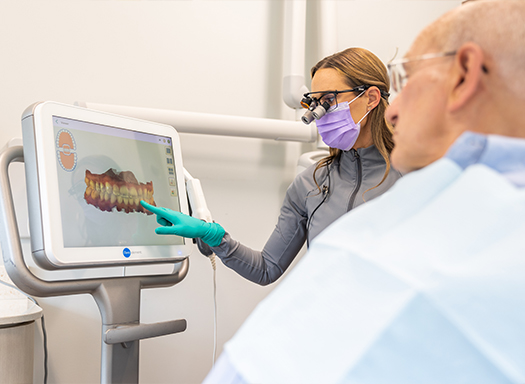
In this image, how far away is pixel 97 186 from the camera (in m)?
1.10

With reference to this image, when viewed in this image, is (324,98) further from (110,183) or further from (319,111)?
(110,183)

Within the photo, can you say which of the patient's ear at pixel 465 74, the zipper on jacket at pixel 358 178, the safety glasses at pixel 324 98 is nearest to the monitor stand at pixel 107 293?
the zipper on jacket at pixel 358 178

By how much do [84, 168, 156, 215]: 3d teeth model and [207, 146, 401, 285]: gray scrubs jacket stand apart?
36 centimetres

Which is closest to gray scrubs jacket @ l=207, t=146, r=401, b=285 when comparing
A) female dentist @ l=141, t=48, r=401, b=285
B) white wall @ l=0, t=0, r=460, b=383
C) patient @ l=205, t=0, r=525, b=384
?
female dentist @ l=141, t=48, r=401, b=285

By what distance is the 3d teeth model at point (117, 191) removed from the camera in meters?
1.09

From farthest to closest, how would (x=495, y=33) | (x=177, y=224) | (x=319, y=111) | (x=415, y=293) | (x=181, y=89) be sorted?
(x=181, y=89) → (x=319, y=111) → (x=177, y=224) → (x=495, y=33) → (x=415, y=293)

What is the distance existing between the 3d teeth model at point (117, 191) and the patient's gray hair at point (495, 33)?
0.83 metres

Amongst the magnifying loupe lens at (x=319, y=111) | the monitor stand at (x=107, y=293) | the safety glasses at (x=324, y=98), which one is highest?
the safety glasses at (x=324, y=98)

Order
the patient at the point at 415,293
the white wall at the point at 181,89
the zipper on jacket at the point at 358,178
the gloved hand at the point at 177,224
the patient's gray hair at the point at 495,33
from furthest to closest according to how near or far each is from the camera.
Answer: the white wall at the point at 181,89, the zipper on jacket at the point at 358,178, the gloved hand at the point at 177,224, the patient's gray hair at the point at 495,33, the patient at the point at 415,293

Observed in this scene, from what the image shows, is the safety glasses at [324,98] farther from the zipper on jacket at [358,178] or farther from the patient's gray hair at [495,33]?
the patient's gray hair at [495,33]

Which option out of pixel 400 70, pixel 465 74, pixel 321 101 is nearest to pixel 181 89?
pixel 321 101

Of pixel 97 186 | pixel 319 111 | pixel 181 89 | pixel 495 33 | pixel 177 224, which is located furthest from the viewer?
pixel 181 89

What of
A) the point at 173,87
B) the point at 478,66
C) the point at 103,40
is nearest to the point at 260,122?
the point at 173,87

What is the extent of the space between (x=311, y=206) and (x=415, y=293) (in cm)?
121
